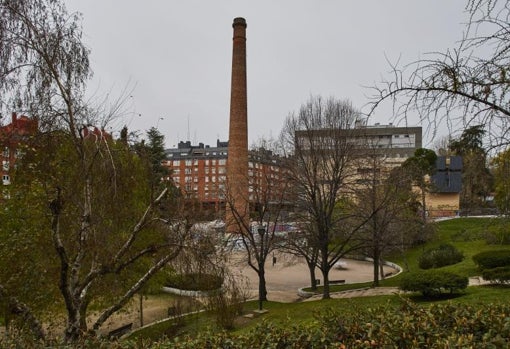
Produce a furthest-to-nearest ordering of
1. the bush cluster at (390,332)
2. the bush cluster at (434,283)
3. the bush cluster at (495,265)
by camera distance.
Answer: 1. the bush cluster at (495,265)
2. the bush cluster at (434,283)
3. the bush cluster at (390,332)

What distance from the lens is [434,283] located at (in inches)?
567

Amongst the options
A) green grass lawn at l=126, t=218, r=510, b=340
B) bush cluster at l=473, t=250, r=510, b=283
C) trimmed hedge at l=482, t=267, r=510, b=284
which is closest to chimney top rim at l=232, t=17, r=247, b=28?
green grass lawn at l=126, t=218, r=510, b=340

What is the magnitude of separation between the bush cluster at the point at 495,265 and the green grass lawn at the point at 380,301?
36 centimetres

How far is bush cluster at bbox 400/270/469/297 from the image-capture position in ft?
47.0

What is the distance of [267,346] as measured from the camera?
13.6ft

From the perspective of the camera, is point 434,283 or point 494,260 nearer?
point 434,283

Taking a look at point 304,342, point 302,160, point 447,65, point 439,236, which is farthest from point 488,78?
point 439,236

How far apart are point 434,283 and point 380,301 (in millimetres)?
1823

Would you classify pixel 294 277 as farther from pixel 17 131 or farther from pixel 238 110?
pixel 17 131

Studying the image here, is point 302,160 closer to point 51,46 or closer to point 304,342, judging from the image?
point 51,46

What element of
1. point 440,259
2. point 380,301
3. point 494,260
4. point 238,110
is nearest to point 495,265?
point 494,260

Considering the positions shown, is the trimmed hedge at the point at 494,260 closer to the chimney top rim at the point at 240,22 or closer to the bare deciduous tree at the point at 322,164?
the bare deciduous tree at the point at 322,164

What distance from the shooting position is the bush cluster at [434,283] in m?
14.3

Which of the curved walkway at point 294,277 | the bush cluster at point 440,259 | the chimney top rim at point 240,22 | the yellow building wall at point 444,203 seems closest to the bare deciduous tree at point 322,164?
the curved walkway at point 294,277
